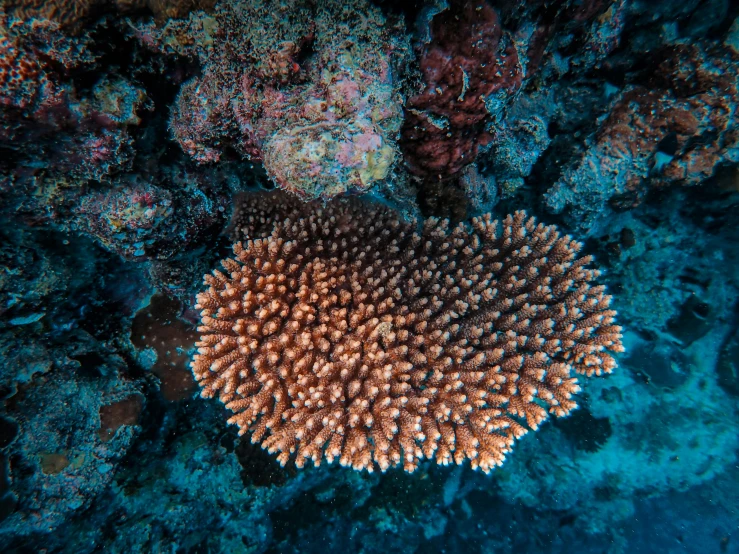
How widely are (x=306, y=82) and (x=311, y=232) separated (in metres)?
1.20

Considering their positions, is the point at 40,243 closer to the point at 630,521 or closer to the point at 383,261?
the point at 383,261

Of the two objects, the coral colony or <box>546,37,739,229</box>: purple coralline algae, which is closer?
the coral colony

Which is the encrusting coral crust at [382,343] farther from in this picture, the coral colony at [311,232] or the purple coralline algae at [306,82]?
the purple coralline algae at [306,82]

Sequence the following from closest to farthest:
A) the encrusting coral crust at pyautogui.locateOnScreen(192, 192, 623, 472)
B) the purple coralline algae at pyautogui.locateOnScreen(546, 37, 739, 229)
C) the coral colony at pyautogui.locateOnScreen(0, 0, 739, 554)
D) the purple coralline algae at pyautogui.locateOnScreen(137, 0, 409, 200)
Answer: the purple coralline algae at pyautogui.locateOnScreen(137, 0, 409, 200), the coral colony at pyautogui.locateOnScreen(0, 0, 739, 554), the encrusting coral crust at pyautogui.locateOnScreen(192, 192, 623, 472), the purple coralline algae at pyautogui.locateOnScreen(546, 37, 739, 229)

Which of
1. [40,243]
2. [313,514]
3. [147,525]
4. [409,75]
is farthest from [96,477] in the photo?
[409,75]

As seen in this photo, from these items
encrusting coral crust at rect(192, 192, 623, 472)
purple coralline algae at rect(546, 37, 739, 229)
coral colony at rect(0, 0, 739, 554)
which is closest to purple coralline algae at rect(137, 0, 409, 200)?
coral colony at rect(0, 0, 739, 554)

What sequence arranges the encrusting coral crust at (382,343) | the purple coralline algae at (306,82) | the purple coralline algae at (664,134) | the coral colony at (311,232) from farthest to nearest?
the purple coralline algae at (664,134)
the encrusting coral crust at (382,343)
the coral colony at (311,232)
the purple coralline algae at (306,82)

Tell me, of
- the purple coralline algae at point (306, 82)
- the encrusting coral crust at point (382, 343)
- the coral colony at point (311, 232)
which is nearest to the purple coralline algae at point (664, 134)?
the coral colony at point (311, 232)

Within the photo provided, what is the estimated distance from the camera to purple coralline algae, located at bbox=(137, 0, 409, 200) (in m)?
1.86

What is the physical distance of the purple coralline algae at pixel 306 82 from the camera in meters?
1.86

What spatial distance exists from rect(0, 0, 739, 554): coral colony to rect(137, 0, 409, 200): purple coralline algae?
0.02 meters

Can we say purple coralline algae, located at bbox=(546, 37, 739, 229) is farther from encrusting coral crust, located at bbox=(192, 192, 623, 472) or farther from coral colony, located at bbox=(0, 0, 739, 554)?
encrusting coral crust, located at bbox=(192, 192, 623, 472)

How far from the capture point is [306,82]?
2.05 m

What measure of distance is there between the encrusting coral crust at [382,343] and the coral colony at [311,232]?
24mm
